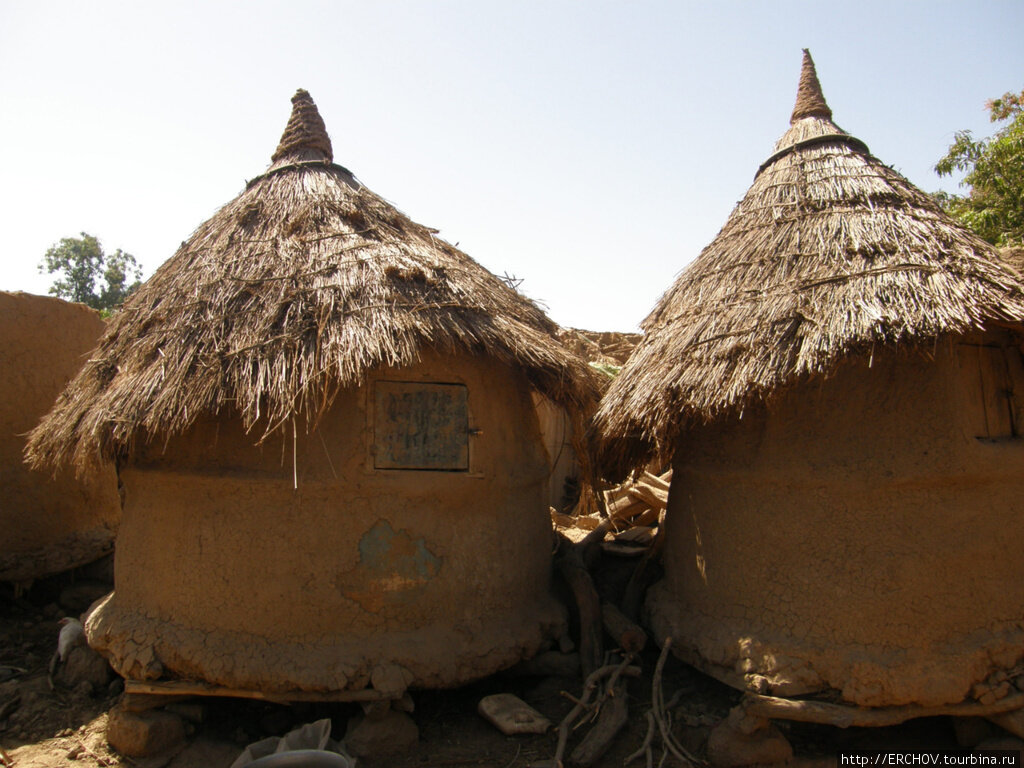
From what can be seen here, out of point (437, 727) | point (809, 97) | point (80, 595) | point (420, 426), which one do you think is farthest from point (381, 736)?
point (809, 97)

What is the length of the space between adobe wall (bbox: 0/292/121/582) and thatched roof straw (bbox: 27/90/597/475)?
52.3 inches

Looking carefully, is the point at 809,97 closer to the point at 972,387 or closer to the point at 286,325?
the point at 972,387

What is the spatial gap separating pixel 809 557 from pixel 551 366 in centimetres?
172

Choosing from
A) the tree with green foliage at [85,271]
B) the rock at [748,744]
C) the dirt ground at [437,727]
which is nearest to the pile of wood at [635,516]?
the dirt ground at [437,727]

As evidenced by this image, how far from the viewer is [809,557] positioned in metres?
3.40

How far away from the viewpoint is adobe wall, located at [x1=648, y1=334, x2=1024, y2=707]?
127 inches

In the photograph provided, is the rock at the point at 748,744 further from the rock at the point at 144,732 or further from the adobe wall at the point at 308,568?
the rock at the point at 144,732

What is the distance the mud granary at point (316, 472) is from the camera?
3504 mm

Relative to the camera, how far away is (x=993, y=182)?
9297mm

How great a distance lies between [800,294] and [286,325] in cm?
271

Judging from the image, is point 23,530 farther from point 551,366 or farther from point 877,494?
point 877,494

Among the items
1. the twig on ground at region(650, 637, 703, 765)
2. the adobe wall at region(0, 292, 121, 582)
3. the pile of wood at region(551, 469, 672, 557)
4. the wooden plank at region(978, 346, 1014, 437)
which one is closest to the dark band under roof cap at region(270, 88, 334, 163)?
the adobe wall at region(0, 292, 121, 582)

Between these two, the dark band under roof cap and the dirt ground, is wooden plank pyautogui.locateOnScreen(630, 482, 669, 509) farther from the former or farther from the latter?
the dark band under roof cap

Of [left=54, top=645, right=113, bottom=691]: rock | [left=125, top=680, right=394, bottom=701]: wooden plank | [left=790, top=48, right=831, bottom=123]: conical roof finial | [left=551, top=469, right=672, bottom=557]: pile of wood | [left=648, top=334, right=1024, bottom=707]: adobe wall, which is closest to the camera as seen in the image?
[left=648, top=334, right=1024, bottom=707]: adobe wall
